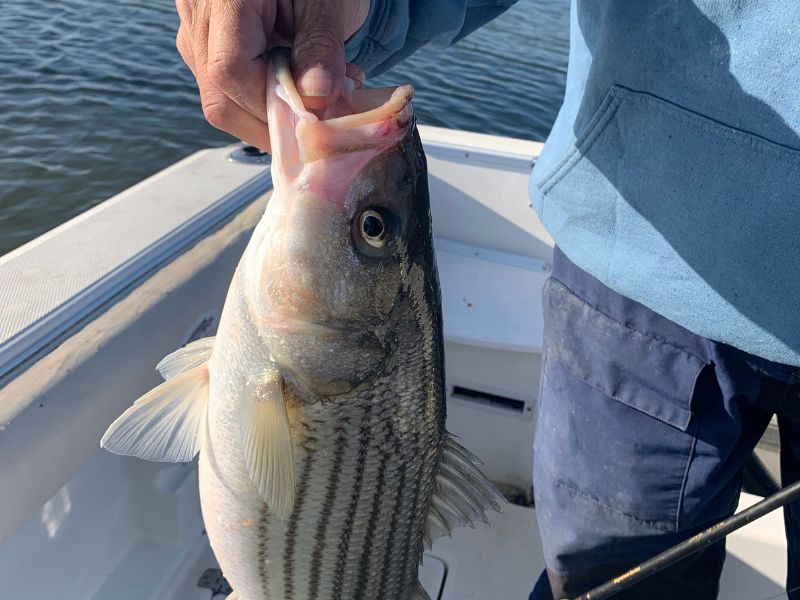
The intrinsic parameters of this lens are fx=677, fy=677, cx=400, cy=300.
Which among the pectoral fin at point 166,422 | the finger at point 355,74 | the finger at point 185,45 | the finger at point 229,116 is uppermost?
the finger at point 185,45

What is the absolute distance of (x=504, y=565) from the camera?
2.81 meters

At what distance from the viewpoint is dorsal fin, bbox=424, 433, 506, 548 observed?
1526mm

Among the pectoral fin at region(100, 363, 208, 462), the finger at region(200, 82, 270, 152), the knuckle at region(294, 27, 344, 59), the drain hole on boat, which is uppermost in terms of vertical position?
the knuckle at region(294, 27, 344, 59)

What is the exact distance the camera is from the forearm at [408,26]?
1389 millimetres

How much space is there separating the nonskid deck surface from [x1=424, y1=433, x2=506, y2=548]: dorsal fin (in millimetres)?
1262

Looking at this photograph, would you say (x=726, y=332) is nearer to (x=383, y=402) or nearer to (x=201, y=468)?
(x=383, y=402)

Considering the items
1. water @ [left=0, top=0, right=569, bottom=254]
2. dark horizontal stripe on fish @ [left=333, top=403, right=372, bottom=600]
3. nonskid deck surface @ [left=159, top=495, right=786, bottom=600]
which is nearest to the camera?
dark horizontal stripe on fish @ [left=333, top=403, right=372, bottom=600]

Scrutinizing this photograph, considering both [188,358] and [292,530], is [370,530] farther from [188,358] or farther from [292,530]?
[188,358]

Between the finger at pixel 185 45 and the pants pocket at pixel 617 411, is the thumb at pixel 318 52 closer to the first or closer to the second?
the finger at pixel 185 45

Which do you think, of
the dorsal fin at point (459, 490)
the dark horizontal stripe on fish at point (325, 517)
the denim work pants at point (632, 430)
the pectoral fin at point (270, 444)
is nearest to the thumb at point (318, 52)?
the pectoral fin at point (270, 444)

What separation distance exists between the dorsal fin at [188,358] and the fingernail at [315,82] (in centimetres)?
68

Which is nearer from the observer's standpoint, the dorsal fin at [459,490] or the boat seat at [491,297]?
the dorsal fin at [459,490]

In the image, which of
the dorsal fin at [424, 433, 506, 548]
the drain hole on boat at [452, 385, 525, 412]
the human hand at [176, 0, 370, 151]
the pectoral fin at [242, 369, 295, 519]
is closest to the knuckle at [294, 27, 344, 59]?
the human hand at [176, 0, 370, 151]

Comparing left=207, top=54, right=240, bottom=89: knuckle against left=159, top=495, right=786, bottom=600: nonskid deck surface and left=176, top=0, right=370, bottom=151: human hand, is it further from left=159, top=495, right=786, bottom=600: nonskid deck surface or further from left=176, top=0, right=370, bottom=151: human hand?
left=159, top=495, right=786, bottom=600: nonskid deck surface
